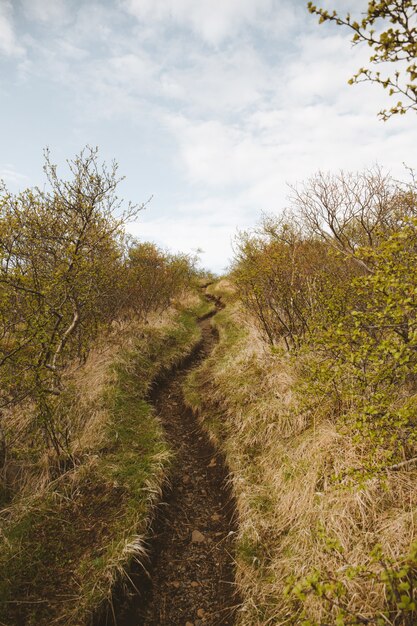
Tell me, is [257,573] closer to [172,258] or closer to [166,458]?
[166,458]

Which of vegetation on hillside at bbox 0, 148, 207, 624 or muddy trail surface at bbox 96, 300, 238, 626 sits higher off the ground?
vegetation on hillside at bbox 0, 148, 207, 624

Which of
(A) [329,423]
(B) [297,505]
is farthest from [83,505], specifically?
(A) [329,423]

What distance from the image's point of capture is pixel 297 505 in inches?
188

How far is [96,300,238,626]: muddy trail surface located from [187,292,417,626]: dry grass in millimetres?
363

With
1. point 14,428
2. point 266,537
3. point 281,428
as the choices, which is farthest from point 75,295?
point 266,537

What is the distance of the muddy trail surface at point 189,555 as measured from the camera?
4180 mm

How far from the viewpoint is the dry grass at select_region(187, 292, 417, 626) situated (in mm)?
3547

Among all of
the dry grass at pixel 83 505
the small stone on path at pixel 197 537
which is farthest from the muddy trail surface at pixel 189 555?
the dry grass at pixel 83 505

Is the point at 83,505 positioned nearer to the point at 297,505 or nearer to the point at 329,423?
the point at 297,505

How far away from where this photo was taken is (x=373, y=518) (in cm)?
393

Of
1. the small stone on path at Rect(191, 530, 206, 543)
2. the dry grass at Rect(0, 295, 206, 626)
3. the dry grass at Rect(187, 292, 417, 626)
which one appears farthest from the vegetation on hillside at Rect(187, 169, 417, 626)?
the dry grass at Rect(0, 295, 206, 626)

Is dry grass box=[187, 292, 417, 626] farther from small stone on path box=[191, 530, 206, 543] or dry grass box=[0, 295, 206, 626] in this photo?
dry grass box=[0, 295, 206, 626]

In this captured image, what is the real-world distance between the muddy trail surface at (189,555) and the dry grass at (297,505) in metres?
0.36

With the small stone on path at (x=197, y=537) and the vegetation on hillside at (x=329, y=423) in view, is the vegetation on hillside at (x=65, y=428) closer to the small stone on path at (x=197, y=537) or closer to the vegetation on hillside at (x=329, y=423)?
the small stone on path at (x=197, y=537)
